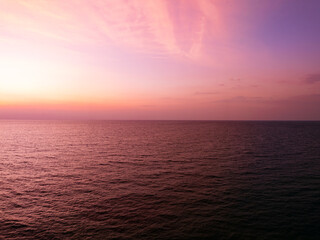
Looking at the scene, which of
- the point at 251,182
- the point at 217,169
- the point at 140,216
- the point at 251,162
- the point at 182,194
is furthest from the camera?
the point at 251,162

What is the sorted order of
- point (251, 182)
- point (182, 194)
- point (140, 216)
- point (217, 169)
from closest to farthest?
1. point (140, 216)
2. point (182, 194)
3. point (251, 182)
4. point (217, 169)

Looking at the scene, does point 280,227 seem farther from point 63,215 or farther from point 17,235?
point 17,235

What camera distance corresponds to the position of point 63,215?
69.5ft

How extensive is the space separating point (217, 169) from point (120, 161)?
22.5m

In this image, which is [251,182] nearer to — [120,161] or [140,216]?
[140,216]

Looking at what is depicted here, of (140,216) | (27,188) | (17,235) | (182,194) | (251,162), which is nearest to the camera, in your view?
(17,235)

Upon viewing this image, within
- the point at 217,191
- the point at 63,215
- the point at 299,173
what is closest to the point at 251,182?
the point at 217,191

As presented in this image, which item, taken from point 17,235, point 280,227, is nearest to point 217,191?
point 280,227

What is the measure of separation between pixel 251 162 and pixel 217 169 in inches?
471

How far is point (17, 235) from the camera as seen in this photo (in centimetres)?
1770

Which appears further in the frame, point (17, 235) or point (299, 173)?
point (299, 173)

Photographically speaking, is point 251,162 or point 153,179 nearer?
point 153,179

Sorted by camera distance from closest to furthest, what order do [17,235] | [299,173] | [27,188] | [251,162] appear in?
[17,235], [27,188], [299,173], [251,162]

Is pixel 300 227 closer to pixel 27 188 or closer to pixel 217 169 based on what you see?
pixel 217 169
